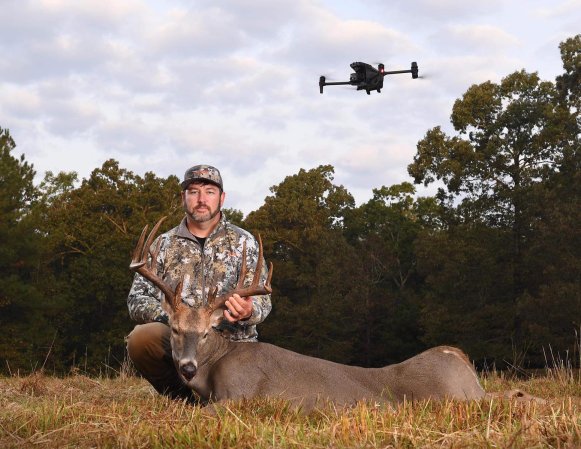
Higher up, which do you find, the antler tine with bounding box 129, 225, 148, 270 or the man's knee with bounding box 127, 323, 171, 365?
the antler tine with bounding box 129, 225, 148, 270

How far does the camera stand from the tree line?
35.4 m

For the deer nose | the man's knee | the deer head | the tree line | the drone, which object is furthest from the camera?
the tree line

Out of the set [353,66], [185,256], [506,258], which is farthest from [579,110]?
[185,256]

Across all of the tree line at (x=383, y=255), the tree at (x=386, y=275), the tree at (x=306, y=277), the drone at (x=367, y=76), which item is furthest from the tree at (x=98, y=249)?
the drone at (x=367, y=76)

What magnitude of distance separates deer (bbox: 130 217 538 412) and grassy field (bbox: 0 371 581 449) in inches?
26.6

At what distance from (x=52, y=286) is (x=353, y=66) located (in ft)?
63.9

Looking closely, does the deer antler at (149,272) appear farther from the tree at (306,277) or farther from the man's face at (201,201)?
the tree at (306,277)

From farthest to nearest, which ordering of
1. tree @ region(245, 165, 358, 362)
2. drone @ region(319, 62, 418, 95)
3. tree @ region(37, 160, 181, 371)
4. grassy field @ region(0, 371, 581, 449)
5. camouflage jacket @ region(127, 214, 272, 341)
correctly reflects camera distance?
tree @ region(245, 165, 358, 362)
tree @ region(37, 160, 181, 371)
drone @ region(319, 62, 418, 95)
camouflage jacket @ region(127, 214, 272, 341)
grassy field @ region(0, 371, 581, 449)

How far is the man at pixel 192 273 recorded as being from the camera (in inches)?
279

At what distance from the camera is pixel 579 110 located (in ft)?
121

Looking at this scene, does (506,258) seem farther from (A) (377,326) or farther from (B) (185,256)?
(B) (185,256)

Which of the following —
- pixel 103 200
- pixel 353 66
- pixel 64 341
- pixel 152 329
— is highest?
pixel 353 66

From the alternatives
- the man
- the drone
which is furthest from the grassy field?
the drone

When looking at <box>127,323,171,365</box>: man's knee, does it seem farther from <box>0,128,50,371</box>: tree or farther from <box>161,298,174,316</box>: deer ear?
<box>0,128,50,371</box>: tree
